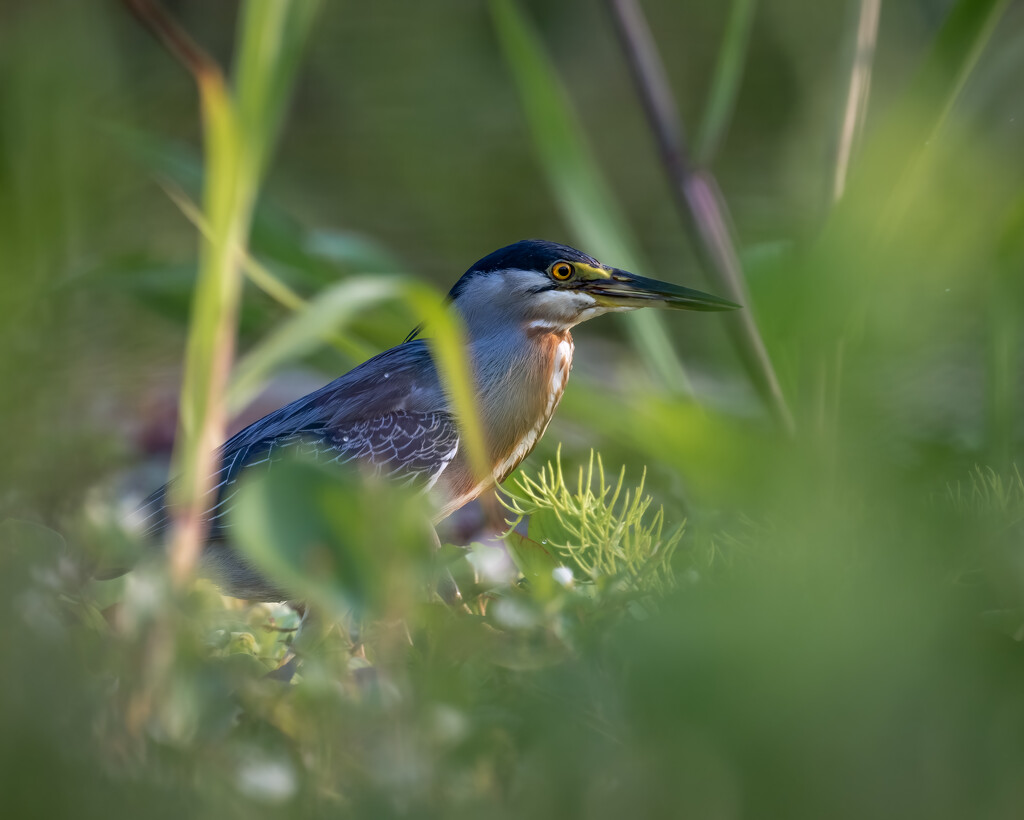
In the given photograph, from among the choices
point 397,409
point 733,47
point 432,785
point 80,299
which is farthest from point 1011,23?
point 432,785

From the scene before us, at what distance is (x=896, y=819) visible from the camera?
1.49ft

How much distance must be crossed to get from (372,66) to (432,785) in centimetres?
271

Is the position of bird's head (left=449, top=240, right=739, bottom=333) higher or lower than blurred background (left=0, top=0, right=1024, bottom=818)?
higher

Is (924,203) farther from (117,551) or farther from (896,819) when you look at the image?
(117,551)

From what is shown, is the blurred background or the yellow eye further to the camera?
the yellow eye

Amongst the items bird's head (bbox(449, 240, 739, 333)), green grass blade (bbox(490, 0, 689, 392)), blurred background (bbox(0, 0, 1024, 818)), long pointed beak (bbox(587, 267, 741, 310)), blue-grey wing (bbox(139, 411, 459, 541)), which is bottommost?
blurred background (bbox(0, 0, 1024, 818))

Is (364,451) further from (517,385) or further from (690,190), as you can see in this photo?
(690,190)

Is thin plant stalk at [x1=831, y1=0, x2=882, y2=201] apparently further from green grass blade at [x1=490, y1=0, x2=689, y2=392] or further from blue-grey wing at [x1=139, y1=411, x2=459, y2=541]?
blue-grey wing at [x1=139, y1=411, x2=459, y2=541]

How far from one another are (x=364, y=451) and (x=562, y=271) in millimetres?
382

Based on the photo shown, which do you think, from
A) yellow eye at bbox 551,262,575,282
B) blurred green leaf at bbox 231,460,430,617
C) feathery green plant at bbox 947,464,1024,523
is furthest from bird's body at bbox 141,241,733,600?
blurred green leaf at bbox 231,460,430,617

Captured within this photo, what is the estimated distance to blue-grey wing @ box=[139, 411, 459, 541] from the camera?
61.1 inches

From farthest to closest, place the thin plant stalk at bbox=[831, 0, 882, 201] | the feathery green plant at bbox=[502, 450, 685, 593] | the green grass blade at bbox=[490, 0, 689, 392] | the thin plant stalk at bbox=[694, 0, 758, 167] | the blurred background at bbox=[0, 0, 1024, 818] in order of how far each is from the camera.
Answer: the green grass blade at bbox=[490, 0, 689, 392] < the thin plant stalk at bbox=[694, 0, 758, 167] < the thin plant stalk at bbox=[831, 0, 882, 201] < the feathery green plant at bbox=[502, 450, 685, 593] < the blurred background at bbox=[0, 0, 1024, 818]

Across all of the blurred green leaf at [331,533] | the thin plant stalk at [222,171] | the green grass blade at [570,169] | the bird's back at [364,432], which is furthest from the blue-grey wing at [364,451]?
the blurred green leaf at [331,533]

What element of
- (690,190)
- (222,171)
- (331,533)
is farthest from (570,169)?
(331,533)
